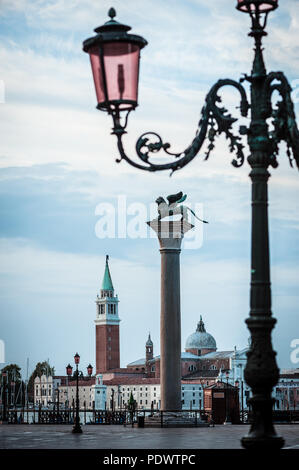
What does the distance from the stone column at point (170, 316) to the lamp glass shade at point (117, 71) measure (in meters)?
23.8

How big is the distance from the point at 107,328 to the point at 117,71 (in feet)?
541

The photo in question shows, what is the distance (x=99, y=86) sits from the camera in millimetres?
7598

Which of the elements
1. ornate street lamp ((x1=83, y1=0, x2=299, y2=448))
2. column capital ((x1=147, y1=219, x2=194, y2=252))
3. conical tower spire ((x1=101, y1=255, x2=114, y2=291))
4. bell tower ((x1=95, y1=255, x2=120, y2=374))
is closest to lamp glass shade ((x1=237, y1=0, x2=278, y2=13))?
ornate street lamp ((x1=83, y1=0, x2=299, y2=448))

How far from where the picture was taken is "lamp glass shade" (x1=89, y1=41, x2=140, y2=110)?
7.48 metres

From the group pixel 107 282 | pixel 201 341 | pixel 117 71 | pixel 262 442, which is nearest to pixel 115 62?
pixel 117 71

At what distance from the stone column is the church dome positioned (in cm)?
13828

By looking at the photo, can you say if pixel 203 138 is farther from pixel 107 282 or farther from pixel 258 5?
pixel 107 282

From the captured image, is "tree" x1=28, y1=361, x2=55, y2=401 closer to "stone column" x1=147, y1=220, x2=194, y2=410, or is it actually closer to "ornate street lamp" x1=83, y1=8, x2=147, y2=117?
"stone column" x1=147, y1=220, x2=194, y2=410

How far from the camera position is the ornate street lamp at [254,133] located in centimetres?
723

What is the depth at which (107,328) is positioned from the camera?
17138 cm

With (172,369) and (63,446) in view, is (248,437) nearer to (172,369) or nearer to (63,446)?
(63,446)

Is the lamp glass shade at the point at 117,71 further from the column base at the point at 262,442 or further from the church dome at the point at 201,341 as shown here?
the church dome at the point at 201,341

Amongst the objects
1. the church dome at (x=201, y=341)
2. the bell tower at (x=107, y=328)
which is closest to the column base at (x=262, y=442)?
the bell tower at (x=107, y=328)

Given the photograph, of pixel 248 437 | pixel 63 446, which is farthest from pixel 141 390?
pixel 248 437
